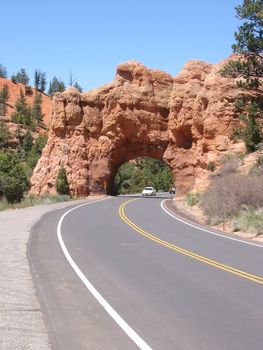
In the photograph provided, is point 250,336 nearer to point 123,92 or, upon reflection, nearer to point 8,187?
point 8,187

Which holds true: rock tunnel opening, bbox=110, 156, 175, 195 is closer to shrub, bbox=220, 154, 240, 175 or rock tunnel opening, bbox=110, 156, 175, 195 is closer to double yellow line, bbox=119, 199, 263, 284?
shrub, bbox=220, 154, 240, 175

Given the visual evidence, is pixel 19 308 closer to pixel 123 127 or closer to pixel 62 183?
pixel 62 183

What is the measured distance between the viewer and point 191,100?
180 ft

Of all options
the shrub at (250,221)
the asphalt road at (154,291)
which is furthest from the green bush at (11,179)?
the asphalt road at (154,291)

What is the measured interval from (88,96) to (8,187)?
46.6 ft

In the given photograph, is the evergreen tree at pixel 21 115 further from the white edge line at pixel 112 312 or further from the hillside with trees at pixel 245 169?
the white edge line at pixel 112 312

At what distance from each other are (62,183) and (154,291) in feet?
152

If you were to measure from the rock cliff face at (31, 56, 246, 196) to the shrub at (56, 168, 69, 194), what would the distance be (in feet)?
2.88

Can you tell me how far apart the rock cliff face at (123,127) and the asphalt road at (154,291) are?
126 ft

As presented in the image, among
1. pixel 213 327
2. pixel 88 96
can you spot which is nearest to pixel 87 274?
pixel 213 327

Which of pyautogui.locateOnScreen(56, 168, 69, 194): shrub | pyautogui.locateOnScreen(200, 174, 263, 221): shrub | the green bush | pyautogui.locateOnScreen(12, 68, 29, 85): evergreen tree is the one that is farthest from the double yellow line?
pyautogui.locateOnScreen(12, 68, 29, 85): evergreen tree

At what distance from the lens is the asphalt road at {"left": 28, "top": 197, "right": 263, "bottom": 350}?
21.6 feet

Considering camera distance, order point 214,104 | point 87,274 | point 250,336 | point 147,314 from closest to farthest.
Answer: point 250,336 < point 147,314 < point 87,274 < point 214,104

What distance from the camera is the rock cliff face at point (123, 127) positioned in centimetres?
5594
